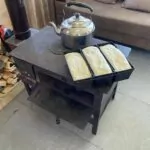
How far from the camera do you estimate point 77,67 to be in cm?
92

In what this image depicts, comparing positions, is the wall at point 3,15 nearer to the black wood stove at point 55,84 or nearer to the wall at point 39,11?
the wall at point 39,11

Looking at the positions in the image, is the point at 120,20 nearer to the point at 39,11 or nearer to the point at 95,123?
the point at 39,11

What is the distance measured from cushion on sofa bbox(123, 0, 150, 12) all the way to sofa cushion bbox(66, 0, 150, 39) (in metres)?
0.05

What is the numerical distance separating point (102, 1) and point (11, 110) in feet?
5.01

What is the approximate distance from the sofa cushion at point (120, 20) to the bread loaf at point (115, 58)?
0.82 metres

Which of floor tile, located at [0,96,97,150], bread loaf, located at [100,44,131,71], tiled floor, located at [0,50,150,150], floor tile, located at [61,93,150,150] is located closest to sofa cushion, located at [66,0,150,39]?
tiled floor, located at [0,50,150,150]

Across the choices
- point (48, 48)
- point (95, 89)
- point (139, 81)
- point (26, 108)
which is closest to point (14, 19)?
point (48, 48)

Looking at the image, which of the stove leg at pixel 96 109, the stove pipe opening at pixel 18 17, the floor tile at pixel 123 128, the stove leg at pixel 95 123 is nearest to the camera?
the stove leg at pixel 96 109

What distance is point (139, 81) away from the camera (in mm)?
1682

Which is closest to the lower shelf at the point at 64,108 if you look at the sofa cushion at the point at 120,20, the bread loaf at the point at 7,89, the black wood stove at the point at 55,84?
the black wood stove at the point at 55,84

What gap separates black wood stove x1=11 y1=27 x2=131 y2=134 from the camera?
1026mm

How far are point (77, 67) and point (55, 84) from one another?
305mm

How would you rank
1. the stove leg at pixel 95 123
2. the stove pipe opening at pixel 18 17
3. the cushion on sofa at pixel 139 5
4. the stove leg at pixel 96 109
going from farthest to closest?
the cushion on sofa at pixel 139 5
the stove pipe opening at pixel 18 17
the stove leg at pixel 95 123
the stove leg at pixel 96 109

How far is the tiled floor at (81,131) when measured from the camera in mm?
1245
